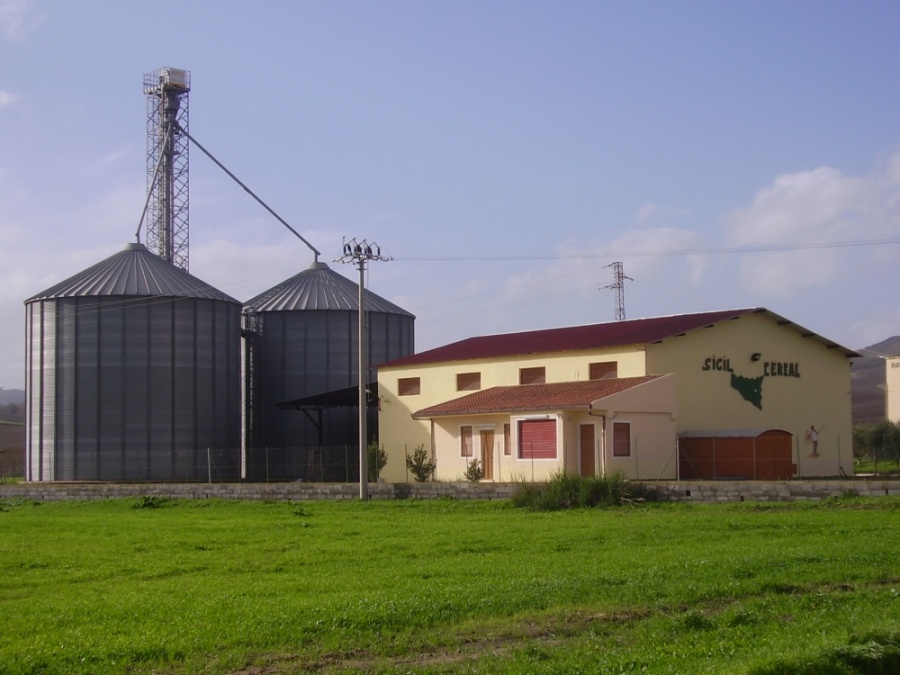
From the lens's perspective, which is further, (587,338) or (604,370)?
(587,338)

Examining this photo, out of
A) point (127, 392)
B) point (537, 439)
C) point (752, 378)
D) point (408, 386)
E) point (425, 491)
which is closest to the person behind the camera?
point (425, 491)

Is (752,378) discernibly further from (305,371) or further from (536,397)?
(305,371)

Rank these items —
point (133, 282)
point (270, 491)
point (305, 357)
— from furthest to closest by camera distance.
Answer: point (305, 357) → point (133, 282) → point (270, 491)

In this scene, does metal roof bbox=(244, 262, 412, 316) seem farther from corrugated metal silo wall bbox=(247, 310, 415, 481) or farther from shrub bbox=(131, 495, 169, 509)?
shrub bbox=(131, 495, 169, 509)

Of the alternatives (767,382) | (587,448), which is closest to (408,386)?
(587,448)

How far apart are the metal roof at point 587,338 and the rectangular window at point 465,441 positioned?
475 cm

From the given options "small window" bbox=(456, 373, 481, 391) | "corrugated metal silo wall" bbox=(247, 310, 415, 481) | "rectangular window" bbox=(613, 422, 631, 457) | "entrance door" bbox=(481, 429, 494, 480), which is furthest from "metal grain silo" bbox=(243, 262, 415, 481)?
"rectangular window" bbox=(613, 422, 631, 457)

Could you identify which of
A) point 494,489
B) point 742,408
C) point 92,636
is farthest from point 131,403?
point 92,636

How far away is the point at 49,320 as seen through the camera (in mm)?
58094

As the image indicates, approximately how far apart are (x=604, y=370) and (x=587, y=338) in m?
3.69

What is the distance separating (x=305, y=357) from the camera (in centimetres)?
6347

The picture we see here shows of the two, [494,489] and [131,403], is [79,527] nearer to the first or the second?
[494,489]

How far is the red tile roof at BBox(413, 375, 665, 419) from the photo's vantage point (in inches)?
1622

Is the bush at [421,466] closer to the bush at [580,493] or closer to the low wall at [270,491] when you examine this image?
the low wall at [270,491]
